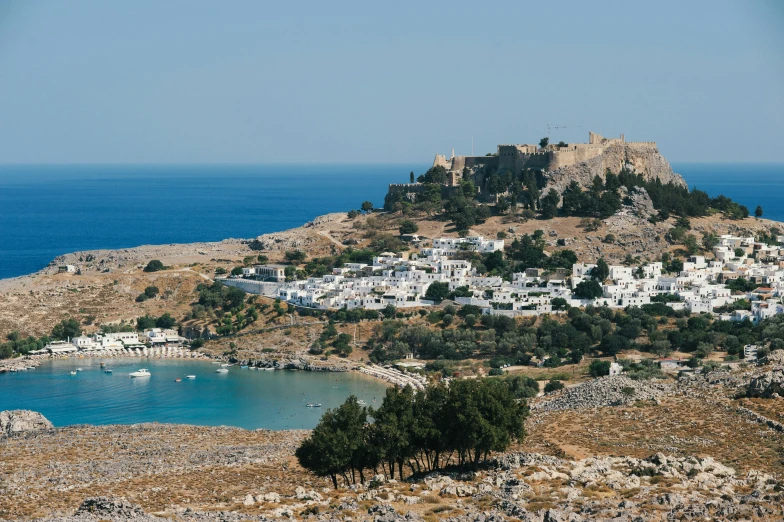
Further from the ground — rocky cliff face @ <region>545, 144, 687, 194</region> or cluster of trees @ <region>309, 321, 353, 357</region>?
rocky cliff face @ <region>545, 144, 687, 194</region>

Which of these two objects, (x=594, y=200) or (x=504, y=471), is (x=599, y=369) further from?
(x=594, y=200)

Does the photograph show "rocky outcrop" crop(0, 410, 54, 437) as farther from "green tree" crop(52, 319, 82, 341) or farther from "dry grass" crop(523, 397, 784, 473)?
"green tree" crop(52, 319, 82, 341)

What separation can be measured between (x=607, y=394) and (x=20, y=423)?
19853 mm

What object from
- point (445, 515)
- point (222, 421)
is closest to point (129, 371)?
point (222, 421)

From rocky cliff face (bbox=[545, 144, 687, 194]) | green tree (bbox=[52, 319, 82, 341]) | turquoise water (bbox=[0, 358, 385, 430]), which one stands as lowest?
turquoise water (bbox=[0, 358, 385, 430])

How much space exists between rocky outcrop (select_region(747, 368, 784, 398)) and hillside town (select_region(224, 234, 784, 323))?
2233 cm

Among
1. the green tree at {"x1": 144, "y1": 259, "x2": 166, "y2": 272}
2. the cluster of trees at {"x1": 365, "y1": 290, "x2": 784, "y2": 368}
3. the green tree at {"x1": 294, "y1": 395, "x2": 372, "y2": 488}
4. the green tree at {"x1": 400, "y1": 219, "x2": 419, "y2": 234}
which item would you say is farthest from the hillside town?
the green tree at {"x1": 294, "y1": 395, "x2": 372, "y2": 488}

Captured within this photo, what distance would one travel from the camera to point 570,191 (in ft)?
222

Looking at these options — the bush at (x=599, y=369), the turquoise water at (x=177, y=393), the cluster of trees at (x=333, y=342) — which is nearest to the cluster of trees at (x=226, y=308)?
the turquoise water at (x=177, y=393)

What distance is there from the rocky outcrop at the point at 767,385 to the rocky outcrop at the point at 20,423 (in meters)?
23.1

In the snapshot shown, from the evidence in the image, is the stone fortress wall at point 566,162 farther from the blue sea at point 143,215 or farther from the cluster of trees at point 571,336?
the blue sea at point 143,215

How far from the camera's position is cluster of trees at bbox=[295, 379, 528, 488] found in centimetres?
2366

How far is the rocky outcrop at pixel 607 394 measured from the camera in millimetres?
32719

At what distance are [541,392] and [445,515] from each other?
23.9 meters
